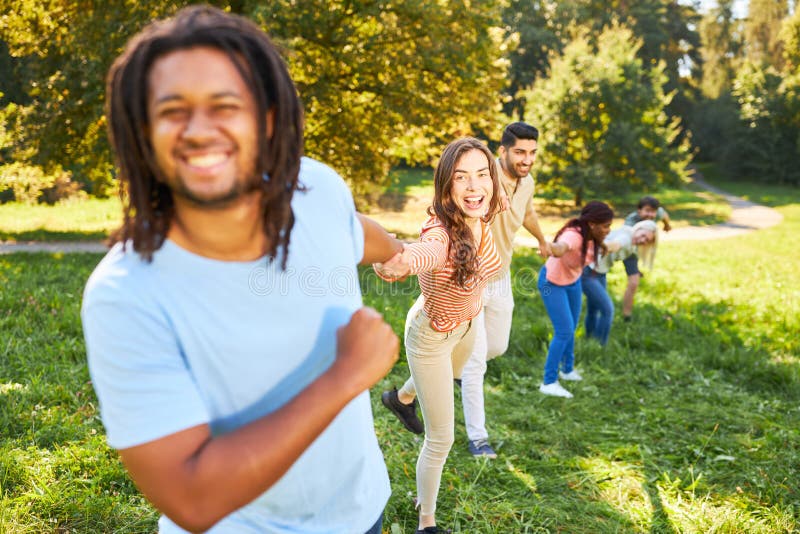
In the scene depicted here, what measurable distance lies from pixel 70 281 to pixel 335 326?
8909 millimetres

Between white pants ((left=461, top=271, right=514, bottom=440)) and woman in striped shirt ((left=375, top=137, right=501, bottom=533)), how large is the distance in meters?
1.08

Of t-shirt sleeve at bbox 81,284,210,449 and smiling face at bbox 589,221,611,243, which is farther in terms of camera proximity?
smiling face at bbox 589,221,611,243

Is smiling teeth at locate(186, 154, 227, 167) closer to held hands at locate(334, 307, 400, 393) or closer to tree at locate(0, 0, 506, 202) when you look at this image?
held hands at locate(334, 307, 400, 393)

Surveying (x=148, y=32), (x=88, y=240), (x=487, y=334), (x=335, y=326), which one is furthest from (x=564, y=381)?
(x=88, y=240)

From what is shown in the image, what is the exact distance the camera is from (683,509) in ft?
12.4

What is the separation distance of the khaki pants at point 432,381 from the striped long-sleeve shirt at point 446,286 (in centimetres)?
6

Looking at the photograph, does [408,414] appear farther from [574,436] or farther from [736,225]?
[736,225]

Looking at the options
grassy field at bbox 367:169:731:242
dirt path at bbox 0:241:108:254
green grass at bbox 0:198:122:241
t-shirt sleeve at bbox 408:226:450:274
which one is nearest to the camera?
t-shirt sleeve at bbox 408:226:450:274

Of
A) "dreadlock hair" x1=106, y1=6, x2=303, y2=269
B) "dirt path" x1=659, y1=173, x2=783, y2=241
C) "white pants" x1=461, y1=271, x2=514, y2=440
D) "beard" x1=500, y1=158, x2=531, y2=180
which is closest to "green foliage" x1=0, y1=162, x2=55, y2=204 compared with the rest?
"beard" x1=500, y1=158, x2=531, y2=180

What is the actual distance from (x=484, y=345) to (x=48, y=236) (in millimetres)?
13570

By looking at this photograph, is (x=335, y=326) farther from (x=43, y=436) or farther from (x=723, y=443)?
(x=723, y=443)

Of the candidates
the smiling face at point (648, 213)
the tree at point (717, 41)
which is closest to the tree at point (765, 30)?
the tree at point (717, 41)

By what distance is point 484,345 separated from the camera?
4559mm

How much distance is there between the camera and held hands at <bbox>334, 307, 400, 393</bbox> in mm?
1222
